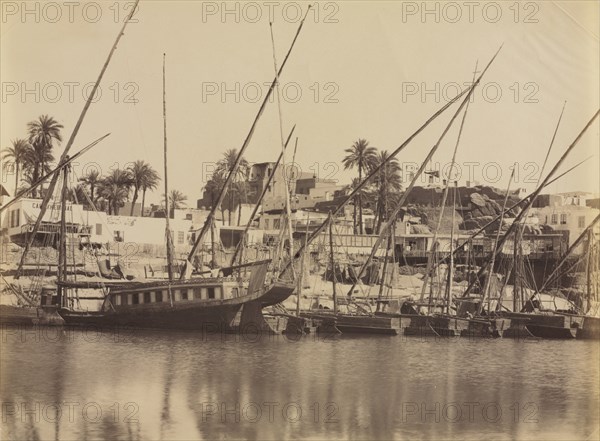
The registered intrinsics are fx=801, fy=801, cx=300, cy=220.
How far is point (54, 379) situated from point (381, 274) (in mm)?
6168

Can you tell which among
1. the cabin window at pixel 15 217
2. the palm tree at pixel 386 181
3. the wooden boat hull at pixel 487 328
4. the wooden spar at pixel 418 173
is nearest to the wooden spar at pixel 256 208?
the palm tree at pixel 386 181

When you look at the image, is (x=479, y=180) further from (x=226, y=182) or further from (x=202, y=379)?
(x=202, y=379)

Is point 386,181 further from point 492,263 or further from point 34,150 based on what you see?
point 34,150

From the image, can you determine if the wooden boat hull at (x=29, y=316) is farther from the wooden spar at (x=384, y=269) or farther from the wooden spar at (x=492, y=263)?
the wooden spar at (x=492, y=263)

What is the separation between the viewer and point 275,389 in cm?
930

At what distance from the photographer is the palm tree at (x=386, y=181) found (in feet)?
31.4

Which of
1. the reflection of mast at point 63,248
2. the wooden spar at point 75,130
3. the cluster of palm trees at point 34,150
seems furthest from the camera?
the reflection of mast at point 63,248

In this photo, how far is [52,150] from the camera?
937cm

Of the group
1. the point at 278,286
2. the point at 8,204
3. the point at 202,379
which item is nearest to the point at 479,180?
the point at 278,286

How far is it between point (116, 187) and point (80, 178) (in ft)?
1.71

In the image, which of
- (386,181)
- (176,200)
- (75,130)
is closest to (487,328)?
(386,181)

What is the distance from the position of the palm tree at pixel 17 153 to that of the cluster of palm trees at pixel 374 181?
12.0 ft

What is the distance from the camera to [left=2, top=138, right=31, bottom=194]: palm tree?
905cm

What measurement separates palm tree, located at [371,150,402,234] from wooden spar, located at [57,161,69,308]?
3781mm
